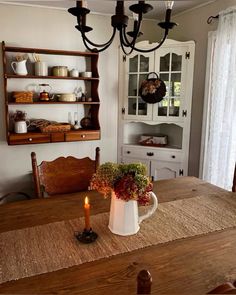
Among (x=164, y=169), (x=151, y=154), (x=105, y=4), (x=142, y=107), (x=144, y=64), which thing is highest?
(x=105, y=4)

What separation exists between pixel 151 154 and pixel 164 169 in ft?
0.76

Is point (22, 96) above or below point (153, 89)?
below

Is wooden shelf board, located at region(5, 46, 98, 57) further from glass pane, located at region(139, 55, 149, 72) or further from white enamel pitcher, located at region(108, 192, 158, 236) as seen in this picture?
white enamel pitcher, located at region(108, 192, 158, 236)

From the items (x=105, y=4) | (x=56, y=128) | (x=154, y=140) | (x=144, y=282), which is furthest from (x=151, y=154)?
(x=144, y=282)

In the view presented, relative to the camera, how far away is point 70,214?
139 cm

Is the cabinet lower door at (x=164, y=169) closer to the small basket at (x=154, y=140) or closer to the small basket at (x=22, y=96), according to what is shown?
the small basket at (x=154, y=140)

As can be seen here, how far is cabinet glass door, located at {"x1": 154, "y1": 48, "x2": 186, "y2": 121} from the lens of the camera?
9.44ft

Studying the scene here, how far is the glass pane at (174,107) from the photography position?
2949mm

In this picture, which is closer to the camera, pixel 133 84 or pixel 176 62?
pixel 176 62

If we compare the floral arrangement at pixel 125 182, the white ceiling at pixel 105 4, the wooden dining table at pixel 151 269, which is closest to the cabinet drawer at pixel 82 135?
the white ceiling at pixel 105 4

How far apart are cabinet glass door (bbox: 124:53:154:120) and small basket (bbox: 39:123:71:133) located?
74cm

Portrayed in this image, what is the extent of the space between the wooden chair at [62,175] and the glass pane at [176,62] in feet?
5.19

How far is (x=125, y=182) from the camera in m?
1.11

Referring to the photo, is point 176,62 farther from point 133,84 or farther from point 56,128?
point 56,128
